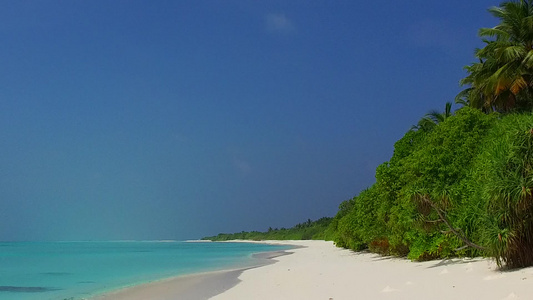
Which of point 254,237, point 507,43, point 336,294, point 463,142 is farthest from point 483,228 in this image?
point 254,237

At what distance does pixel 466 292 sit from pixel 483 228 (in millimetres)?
3501

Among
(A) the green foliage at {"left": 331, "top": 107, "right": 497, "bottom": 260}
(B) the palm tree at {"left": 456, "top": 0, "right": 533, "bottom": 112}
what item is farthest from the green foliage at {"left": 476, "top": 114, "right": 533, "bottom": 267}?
(B) the palm tree at {"left": 456, "top": 0, "right": 533, "bottom": 112}

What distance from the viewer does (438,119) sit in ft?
135

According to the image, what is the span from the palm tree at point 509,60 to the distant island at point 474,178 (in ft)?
0.17

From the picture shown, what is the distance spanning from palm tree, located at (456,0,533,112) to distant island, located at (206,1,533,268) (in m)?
0.05

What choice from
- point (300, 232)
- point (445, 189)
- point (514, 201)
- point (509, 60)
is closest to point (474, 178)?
point (445, 189)

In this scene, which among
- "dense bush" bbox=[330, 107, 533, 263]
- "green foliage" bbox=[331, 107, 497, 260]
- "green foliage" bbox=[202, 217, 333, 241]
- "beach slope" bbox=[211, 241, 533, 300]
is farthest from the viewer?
"green foliage" bbox=[202, 217, 333, 241]

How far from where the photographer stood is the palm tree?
2634 centimetres

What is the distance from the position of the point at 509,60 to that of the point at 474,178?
12946mm

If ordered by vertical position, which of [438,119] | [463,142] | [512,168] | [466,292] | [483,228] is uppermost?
[438,119]

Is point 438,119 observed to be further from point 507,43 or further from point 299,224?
point 299,224

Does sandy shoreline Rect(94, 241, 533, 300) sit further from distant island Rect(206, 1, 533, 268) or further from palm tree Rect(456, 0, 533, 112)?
palm tree Rect(456, 0, 533, 112)

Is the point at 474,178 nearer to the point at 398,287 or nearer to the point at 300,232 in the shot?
the point at 398,287

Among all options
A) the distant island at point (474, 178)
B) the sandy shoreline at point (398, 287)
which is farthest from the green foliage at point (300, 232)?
the sandy shoreline at point (398, 287)
